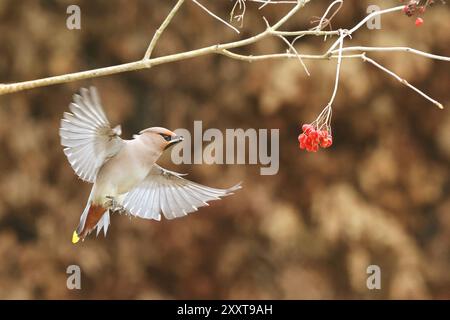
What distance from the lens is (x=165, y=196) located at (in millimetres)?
1826

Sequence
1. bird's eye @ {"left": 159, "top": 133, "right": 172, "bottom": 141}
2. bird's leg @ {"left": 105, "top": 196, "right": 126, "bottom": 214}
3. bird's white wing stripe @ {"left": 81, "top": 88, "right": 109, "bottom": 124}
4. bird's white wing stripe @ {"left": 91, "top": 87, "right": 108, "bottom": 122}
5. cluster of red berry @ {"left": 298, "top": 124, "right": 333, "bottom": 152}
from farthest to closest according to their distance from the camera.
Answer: cluster of red berry @ {"left": 298, "top": 124, "right": 333, "bottom": 152}
bird's leg @ {"left": 105, "top": 196, "right": 126, "bottom": 214}
bird's eye @ {"left": 159, "top": 133, "right": 172, "bottom": 141}
bird's white wing stripe @ {"left": 81, "top": 88, "right": 109, "bottom": 124}
bird's white wing stripe @ {"left": 91, "top": 87, "right": 108, "bottom": 122}

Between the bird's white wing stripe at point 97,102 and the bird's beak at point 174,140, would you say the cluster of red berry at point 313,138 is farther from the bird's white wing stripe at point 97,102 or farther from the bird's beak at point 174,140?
the bird's white wing stripe at point 97,102

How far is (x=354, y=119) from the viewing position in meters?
5.41

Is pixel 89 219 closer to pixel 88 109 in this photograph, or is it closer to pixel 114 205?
pixel 114 205

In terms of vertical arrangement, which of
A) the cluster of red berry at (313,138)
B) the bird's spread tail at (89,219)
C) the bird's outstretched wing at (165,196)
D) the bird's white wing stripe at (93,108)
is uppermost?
the cluster of red berry at (313,138)

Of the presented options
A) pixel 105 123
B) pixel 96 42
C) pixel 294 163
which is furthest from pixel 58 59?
pixel 105 123

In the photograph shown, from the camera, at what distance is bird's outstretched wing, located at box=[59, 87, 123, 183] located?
1.35 meters

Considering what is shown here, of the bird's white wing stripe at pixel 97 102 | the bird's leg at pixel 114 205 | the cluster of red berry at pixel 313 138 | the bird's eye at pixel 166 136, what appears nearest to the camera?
the bird's white wing stripe at pixel 97 102

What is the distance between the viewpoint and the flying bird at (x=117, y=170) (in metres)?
1.40

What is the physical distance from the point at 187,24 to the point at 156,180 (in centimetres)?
364

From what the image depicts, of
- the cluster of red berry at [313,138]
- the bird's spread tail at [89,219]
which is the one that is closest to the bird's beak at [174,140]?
the bird's spread tail at [89,219]

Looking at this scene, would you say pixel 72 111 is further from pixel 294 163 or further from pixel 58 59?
pixel 294 163

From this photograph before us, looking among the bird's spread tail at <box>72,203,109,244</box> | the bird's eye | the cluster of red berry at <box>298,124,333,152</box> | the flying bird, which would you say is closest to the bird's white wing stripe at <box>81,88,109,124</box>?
the flying bird

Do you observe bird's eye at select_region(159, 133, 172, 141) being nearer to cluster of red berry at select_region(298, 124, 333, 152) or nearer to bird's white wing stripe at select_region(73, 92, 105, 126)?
bird's white wing stripe at select_region(73, 92, 105, 126)
